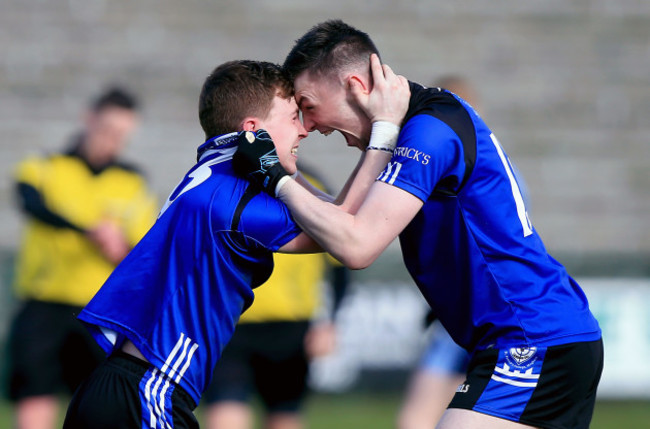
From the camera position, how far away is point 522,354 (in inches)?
124

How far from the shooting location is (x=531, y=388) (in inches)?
124

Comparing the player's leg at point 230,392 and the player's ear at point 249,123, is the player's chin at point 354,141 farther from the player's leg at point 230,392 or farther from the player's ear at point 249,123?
the player's leg at point 230,392

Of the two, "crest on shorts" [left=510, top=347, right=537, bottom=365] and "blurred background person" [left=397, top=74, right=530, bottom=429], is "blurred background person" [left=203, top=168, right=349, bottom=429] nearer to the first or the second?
"blurred background person" [left=397, top=74, right=530, bottom=429]

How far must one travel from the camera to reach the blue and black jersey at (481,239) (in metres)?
3.12

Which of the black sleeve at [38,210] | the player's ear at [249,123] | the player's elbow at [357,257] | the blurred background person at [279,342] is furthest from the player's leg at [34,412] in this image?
the player's elbow at [357,257]

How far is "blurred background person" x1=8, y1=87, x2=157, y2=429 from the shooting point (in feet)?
19.5

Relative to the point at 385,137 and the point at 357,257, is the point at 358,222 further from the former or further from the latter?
the point at 385,137

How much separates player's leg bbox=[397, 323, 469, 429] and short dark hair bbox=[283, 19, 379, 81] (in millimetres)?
2749

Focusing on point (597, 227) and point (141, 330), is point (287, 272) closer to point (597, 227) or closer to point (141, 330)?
point (141, 330)

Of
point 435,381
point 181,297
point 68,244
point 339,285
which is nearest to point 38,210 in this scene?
point 68,244

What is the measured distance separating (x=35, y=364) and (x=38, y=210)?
38.8 inches

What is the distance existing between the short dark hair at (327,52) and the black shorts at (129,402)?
46.1 inches

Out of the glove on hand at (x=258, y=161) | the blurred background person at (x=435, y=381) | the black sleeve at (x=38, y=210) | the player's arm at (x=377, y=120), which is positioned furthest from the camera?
the black sleeve at (x=38, y=210)

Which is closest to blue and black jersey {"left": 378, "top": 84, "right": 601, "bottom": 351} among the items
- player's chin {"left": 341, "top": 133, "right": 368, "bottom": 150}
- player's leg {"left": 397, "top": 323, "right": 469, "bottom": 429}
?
player's chin {"left": 341, "top": 133, "right": 368, "bottom": 150}
